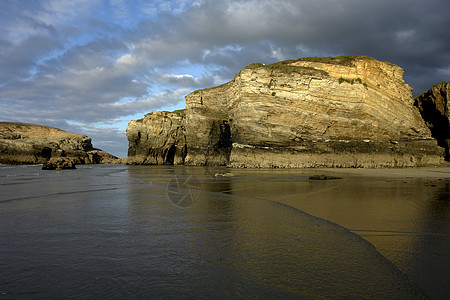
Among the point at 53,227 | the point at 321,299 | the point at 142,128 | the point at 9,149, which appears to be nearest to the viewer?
the point at 321,299

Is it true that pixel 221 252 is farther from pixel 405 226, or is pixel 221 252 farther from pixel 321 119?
pixel 321 119

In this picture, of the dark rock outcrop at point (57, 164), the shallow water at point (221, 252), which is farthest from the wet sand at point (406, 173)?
the dark rock outcrop at point (57, 164)

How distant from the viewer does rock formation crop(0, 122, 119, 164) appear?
50125mm

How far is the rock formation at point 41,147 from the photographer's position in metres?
50.1

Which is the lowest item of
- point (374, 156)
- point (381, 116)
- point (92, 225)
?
point (92, 225)

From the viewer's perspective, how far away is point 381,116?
3369 centimetres

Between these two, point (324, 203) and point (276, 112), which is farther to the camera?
point (276, 112)

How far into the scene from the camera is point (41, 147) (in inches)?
2131

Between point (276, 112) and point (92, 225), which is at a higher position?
point (276, 112)

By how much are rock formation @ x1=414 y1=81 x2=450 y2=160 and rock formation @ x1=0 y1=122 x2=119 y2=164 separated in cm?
5664

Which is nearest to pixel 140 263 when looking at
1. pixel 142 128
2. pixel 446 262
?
pixel 446 262

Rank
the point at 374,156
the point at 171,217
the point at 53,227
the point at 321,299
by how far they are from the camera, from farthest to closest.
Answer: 1. the point at 374,156
2. the point at 171,217
3. the point at 53,227
4. the point at 321,299

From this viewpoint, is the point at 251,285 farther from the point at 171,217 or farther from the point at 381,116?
the point at 381,116

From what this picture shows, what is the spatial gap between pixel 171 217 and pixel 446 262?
17.1 feet
